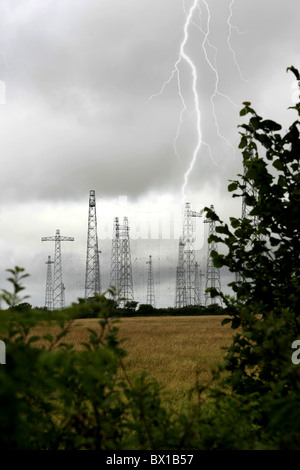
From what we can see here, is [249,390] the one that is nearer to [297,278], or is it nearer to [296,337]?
[296,337]

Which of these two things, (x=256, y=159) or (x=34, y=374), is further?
(x=256, y=159)

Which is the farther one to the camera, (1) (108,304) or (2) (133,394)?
(1) (108,304)

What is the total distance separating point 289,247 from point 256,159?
0.76 meters

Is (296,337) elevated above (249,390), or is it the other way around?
(296,337)

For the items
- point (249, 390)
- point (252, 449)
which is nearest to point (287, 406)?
point (252, 449)

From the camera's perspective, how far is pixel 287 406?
1933mm

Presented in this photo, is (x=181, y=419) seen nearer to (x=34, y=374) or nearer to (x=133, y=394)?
(x=133, y=394)

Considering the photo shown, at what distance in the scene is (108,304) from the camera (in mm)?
2754

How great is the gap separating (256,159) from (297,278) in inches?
39.8
